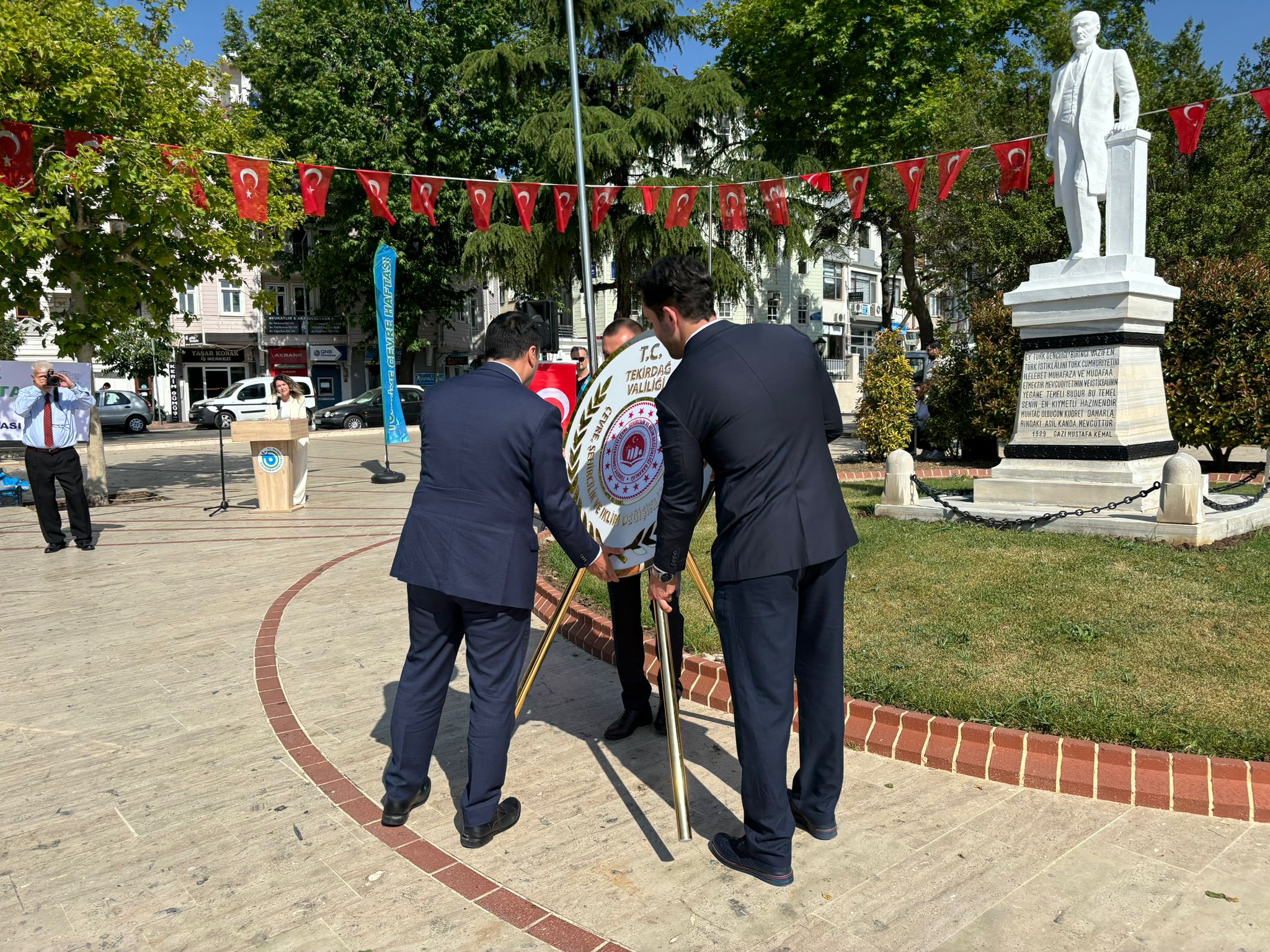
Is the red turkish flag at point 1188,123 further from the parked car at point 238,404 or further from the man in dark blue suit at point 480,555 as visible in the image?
the parked car at point 238,404

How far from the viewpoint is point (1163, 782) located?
3561 millimetres

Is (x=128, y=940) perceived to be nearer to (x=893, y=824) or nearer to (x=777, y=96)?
(x=893, y=824)

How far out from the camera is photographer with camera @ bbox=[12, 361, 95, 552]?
9.65 meters

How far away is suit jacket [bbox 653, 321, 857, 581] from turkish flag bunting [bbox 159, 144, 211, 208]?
1102 cm

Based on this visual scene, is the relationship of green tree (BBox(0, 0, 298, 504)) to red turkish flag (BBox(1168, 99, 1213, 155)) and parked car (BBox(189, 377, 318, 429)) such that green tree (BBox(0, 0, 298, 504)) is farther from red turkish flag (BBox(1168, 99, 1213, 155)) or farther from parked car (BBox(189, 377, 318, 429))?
parked car (BBox(189, 377, 318, 429))

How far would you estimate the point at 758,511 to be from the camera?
3.05m

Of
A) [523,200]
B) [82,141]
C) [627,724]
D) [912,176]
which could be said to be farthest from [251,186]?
[627,724]

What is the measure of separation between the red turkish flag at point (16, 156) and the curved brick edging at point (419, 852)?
8.75 metres

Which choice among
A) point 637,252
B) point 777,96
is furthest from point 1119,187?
point 777,96

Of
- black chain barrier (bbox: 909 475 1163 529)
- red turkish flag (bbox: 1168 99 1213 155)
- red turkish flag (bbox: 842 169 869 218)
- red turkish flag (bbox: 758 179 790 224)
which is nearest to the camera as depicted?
black chain barrier (bbox: 909 475 1163 529)

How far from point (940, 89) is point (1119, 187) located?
17907 millimetres

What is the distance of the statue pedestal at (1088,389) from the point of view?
845 cm

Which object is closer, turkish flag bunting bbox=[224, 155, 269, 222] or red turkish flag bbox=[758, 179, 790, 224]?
turkish flag bunting bbox=[224, 155, 269, 222]

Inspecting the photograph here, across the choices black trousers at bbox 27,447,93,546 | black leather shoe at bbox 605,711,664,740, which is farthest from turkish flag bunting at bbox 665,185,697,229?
black leather shoe at bbox 605,711,664,740
